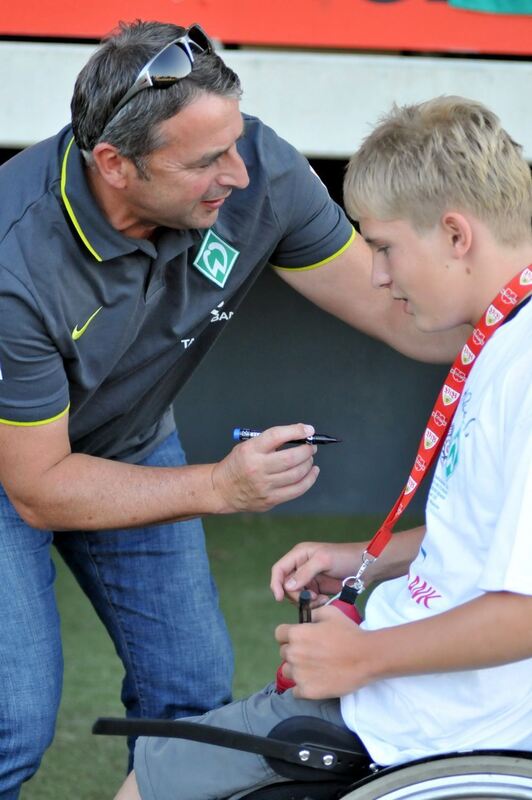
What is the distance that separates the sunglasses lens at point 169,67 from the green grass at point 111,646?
66.9 inches

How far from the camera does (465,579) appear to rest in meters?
1.37

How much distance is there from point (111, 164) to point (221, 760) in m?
0.93

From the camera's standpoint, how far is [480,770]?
1.33 m

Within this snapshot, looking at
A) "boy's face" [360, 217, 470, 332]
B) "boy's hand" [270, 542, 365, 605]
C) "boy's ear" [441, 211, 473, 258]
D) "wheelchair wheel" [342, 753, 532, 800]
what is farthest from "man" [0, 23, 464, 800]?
"wheelchair wheel" [342, 753, 532, 800]

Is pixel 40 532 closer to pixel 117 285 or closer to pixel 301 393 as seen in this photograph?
pixel 117 285

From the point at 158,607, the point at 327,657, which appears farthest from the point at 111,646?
the point at 327,657

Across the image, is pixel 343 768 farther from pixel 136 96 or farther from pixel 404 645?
pixel 136 96

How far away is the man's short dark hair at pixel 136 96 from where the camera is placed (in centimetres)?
172

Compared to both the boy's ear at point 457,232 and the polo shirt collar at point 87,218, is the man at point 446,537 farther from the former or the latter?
the polo shirt collar at point 87,218

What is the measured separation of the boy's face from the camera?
4.79ft

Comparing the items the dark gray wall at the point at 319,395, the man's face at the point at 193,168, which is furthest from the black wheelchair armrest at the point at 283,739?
the dark gray wall at the point at 319,395

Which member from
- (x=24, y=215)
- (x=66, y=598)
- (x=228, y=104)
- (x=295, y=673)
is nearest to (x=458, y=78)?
(x=228, y=104)

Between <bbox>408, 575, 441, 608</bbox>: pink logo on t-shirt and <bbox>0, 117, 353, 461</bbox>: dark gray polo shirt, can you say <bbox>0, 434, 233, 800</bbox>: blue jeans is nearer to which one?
<bbox>0, 117, 353, 461</bbox>: dark gray polo shirt

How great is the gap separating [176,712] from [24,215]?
1.02m
